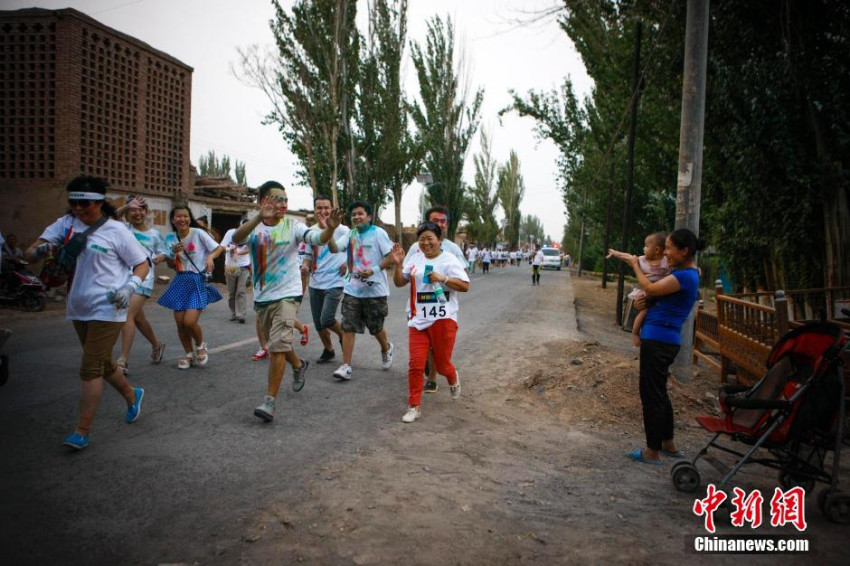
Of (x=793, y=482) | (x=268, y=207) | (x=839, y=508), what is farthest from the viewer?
(x=268, y=207)

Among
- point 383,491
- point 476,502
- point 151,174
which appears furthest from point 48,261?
point 151,174

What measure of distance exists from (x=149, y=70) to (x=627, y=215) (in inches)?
631

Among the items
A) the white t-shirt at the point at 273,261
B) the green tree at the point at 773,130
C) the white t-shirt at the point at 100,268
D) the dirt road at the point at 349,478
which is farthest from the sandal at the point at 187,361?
the green tree at the point at 773,130

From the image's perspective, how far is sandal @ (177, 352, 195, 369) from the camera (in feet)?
19.8

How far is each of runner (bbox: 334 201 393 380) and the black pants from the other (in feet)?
10.0

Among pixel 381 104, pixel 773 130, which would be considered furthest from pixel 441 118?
pixel 773 130

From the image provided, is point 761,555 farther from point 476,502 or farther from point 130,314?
point 130,314

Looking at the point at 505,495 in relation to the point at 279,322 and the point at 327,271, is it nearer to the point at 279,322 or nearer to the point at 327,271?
the point at 279,322

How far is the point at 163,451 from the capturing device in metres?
3.72

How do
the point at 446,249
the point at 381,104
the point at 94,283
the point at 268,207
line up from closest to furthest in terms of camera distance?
the point at 94,283
the point at 268,207
the point at 446,249
the point at 381,104

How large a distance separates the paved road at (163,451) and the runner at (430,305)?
532 mm

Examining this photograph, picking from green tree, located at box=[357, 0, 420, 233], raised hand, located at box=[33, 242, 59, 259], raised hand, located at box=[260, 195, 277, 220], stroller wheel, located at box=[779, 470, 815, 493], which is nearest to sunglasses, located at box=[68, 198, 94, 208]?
raised hand, located at box=[33, 242, 59, 259]

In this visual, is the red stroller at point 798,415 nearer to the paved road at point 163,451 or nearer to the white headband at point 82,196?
the paved road at point 163,451

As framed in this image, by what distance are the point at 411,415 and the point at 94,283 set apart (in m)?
2.74
